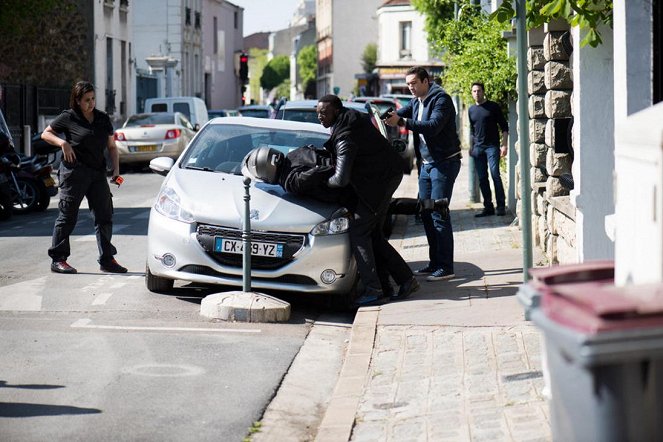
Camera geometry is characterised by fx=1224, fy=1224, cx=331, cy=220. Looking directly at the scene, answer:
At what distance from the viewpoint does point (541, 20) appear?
9414 millimetres

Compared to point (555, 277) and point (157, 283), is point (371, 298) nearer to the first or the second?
point (157, 283)

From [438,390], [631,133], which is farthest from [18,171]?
[631,133]

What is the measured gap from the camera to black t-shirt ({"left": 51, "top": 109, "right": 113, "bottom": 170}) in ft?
37.2

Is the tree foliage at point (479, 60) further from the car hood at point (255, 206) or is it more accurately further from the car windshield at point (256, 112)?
the car windshield at point (256, 112)

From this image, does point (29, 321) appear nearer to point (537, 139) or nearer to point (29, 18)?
point (537, 139)

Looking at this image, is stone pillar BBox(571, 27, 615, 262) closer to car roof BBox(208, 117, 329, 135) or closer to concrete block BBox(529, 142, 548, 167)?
car roof BBox(208, 117, 329, 135)

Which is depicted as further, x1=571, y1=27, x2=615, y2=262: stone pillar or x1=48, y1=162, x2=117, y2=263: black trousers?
x1=48, y1=162, x2=117, y2=263: black trousers

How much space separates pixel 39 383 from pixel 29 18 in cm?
3019

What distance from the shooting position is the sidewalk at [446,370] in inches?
228

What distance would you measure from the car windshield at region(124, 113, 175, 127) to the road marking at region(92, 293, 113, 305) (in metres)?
21.1

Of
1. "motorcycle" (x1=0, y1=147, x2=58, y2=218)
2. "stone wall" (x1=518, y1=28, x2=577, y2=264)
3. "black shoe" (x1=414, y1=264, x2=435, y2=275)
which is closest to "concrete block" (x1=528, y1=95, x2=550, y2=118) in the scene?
"stone wall" (x1=518, y1=28, x2=577, y2=264)

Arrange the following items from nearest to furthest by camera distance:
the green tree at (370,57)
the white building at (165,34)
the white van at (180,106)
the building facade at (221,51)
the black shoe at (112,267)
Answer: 1. the black shoe at (112,267)
2. the white van at (180,106)
3. the white building at (165,34)
4. the building facade at (221,51)
5. the green tree at (370,57)

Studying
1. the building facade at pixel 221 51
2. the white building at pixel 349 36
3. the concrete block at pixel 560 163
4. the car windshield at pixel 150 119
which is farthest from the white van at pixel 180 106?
the white building at pixel 349 36

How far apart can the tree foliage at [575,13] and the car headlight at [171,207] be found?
2881 mm
